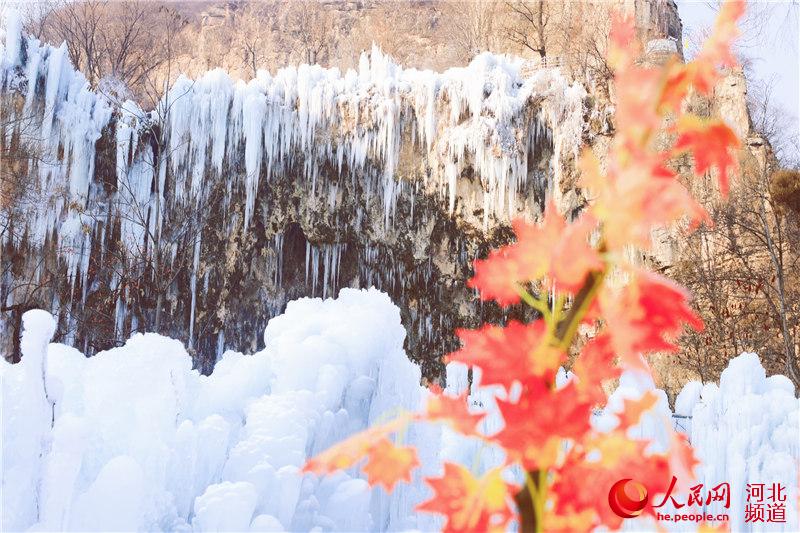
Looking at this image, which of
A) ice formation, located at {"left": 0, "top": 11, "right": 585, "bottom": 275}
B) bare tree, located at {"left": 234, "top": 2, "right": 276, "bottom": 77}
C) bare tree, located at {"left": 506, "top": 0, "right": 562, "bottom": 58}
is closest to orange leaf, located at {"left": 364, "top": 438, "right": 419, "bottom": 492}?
ice formation, located at {"left": 0, "top": 11, "right": 585, "bottom": 275}

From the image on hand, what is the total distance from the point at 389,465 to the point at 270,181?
7704mm

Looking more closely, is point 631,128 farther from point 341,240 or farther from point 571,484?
point 341,240

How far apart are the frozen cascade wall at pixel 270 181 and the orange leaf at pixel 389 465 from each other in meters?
6.77

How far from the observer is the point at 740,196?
6.98 metres

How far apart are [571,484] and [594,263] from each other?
0.17 m

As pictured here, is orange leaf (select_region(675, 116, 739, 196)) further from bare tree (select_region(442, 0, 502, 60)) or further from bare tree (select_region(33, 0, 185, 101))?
bare tree (select_region(442, 0, 502, 60))

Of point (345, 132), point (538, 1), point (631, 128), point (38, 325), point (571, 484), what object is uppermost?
point (538, 1)

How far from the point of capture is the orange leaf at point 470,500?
0.40m

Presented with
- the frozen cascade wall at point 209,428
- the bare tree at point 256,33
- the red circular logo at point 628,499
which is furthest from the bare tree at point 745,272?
the bare tree at point 256,33

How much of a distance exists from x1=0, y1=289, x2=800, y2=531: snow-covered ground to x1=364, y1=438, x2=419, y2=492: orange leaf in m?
0.37

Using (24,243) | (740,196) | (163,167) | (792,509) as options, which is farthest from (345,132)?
(792,509)

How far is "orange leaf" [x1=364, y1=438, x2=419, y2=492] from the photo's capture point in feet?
1.41

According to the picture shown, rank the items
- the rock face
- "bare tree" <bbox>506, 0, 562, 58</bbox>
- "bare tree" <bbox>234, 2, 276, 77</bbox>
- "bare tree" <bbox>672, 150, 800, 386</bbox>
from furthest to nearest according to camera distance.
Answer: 1. "bare tree" <bbox>234, 2, 276, 77</bbox>
2. "bare tree" <bbox>506, 0, 562, 58</bbox>
3. the rock face
4. "bare tree" <bbox>672, 150, 800, 386</bbox>

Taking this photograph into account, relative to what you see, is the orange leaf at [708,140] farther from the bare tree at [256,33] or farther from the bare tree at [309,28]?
the bare tree at [256,33]
